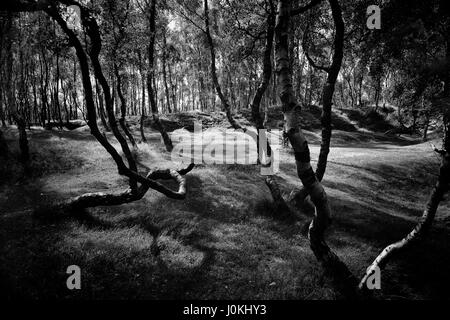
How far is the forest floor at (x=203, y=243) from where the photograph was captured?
6816 mm

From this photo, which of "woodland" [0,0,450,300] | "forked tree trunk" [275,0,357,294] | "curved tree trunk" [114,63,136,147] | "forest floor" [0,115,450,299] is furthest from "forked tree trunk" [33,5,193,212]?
"curved tree trunk" [114,63,136,147]

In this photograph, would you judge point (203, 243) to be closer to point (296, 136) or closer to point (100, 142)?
point (100, 142)

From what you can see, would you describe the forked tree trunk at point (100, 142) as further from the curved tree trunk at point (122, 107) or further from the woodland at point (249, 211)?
the curved tree trunk at point (122, 107)

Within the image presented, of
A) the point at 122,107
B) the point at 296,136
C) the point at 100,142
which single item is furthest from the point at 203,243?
the point at 122,107

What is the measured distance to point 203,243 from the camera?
888 cm

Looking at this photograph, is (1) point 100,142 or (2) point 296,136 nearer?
(2) point 296,136

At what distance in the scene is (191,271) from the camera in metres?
7.39

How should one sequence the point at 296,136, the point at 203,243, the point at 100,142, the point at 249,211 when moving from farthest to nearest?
the point at 249,211, the point at 203,243, the point at 100,142, the point at 296,136

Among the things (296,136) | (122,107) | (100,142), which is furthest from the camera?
(122,107)

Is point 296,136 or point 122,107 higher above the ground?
point 122,107

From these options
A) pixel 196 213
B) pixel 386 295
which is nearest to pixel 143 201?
pixel 196 213

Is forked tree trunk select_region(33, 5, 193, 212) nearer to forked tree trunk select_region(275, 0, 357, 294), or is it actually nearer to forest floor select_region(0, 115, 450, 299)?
forest floor select_region(0, 115, 450, 299)

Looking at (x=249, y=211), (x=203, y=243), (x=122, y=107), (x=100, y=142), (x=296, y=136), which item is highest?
(x=122, y=107)

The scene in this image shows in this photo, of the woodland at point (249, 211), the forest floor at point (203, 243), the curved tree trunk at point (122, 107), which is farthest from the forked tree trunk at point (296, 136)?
the curved tree trunk at point (122, 107)
